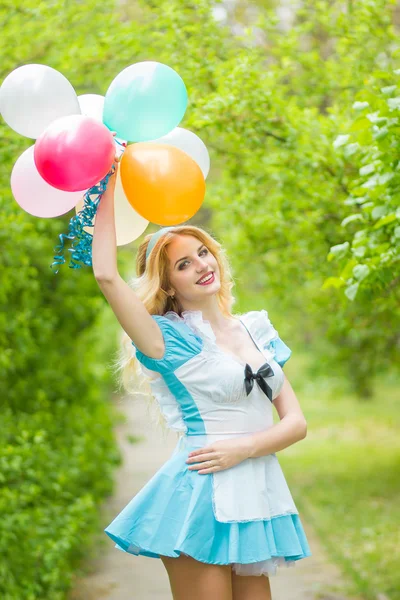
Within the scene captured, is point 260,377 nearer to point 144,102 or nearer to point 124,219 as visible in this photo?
point 124,219

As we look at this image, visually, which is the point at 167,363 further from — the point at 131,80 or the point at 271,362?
the point at 131,80

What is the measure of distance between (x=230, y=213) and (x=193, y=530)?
397cm

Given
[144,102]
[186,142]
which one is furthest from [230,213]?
[144,102]

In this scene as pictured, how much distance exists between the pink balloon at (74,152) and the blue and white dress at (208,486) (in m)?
0.54

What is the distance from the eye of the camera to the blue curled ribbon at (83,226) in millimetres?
2559

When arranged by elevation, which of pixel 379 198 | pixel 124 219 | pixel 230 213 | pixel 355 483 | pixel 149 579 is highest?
pixel 124 219

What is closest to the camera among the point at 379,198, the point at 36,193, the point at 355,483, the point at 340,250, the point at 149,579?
the point at 36,193

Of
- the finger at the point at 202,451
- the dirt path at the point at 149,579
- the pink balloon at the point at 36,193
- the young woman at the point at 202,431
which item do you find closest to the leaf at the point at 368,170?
the young woman at the point at 202,431

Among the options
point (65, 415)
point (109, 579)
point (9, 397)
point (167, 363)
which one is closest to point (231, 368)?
point (167, 363)

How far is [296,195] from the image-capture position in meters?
5.07

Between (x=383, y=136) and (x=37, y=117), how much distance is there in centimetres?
125

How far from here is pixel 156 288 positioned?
9.09ft

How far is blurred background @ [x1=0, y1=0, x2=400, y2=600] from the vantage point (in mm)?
3922

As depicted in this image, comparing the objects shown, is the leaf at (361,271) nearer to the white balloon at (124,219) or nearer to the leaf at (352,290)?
the leaf at (352,290)
